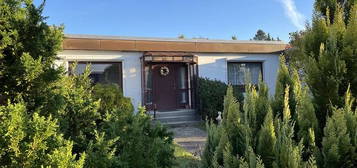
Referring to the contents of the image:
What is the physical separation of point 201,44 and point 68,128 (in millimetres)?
12170

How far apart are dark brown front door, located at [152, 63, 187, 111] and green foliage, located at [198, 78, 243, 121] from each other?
1.46m

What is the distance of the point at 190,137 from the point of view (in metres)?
10.9

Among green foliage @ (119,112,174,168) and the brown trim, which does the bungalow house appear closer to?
the brown trim

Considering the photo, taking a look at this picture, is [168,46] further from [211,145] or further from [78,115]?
[211,145]

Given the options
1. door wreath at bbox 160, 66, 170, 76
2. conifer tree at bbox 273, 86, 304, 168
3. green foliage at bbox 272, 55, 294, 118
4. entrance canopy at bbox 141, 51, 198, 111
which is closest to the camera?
conifer tree at bbox 273, 86, 304, 168

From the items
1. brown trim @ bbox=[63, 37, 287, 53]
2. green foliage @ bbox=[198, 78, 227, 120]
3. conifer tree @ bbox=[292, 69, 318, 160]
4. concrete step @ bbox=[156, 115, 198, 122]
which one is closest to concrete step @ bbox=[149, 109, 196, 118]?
concrete step @ bbox=[156, 115, 198, 122]

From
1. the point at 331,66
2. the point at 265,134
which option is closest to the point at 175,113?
the point at 331,66

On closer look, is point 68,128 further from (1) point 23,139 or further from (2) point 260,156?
(2) point 260,156

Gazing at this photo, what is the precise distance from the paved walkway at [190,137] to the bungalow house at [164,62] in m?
2.44

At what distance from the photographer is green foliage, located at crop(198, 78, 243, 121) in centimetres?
1387

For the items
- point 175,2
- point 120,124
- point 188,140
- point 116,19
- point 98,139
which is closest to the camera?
point 98,139

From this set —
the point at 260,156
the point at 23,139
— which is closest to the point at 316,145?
the point at 260,156

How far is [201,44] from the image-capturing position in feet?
49.9

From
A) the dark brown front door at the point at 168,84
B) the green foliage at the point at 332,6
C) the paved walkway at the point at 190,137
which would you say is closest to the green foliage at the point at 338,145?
the green foliage at the point at 332,6
